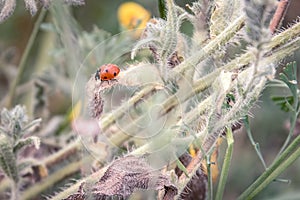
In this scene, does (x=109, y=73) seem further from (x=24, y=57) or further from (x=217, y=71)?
(x=24, y=57)

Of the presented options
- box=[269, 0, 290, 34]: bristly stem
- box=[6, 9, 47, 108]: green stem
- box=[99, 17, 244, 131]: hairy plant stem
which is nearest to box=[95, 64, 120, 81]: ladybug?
box=[99, 17, 244, 131]: hairy plant stem

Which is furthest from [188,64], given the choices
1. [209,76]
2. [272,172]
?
[272,172]

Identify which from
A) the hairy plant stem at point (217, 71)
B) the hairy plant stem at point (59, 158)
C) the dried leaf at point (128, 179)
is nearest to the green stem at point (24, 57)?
the hairy plant stem at point (59, 158)

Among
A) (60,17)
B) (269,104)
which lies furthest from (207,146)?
(269,104)

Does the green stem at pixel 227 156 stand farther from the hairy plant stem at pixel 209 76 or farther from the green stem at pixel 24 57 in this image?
the green stem at pixel 24 57

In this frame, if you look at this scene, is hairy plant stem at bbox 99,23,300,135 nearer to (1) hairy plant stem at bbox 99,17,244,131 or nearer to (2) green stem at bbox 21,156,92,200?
(1) hairy plant stem at bbox 99,17,244,131

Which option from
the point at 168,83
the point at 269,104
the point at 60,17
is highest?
the point at 60,17

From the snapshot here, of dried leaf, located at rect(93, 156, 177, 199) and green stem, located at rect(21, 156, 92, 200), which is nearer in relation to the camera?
dried leaf, located at rect(93, 156, 177, 199)

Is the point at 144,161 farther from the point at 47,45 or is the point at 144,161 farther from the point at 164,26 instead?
A: the point at 47,45
